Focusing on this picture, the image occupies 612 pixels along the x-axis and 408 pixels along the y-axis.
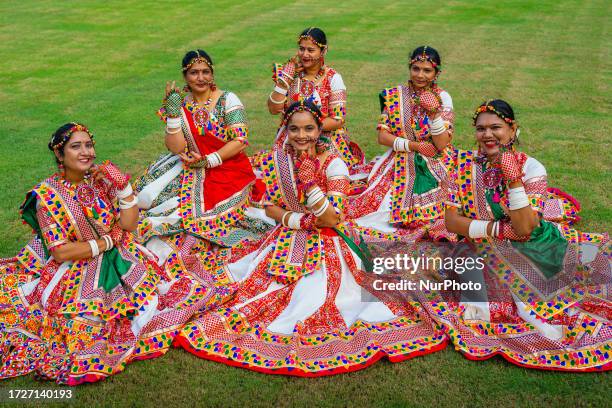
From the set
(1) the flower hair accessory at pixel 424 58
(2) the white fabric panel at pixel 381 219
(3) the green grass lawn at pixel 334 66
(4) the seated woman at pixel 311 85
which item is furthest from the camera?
(4) the seated woman at pixel 311 85

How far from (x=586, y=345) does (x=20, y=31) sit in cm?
1508

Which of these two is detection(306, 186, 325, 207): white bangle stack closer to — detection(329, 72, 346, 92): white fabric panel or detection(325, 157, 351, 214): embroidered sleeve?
detection(325, 157, 351, 214): embroidered sleeve

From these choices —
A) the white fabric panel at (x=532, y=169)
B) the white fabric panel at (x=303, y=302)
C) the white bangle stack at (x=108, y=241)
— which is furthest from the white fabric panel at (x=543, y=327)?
the white bangle stack at (x=108, y=241)

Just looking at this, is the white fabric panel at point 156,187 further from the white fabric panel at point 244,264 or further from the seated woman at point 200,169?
the white fabric panel at point 244,264

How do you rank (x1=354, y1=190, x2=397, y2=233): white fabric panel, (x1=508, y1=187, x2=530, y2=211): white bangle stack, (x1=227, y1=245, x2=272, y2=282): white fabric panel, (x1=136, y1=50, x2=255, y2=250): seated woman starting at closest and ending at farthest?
(x1=508, y1=187, x2=530, y2=211): white bangle stack → (x1=227, y1=245, x2=272, y2=282): white fabric panel → (x1=136, y1=50, x2=255, y2=250): seated woman → (x1=354, y1=190, x2=397, y2=233): white fabric panel

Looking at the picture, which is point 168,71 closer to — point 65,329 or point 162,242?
point 162,242

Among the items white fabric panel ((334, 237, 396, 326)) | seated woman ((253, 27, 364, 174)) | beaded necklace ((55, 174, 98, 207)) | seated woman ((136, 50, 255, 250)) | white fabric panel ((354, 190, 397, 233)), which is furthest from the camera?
seated woman ((253, 27, 364, 174))

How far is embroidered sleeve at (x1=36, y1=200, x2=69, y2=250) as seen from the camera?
4582 millimetres

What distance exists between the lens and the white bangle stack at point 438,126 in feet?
20.9

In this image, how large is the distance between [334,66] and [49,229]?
916 centimetres

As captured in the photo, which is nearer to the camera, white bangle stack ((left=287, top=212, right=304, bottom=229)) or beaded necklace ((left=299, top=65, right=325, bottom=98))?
white bangle stack ((left=287, top=212, right=304, bottom=229))

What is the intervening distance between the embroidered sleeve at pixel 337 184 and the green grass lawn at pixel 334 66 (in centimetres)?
129

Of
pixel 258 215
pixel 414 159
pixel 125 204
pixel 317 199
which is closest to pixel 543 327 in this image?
pixel 317 199

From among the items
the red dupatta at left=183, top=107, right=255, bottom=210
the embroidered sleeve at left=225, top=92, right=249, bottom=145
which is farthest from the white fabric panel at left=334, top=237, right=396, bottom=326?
the embroidered sleeve at left=225, top=92, right=249, bottom=145
